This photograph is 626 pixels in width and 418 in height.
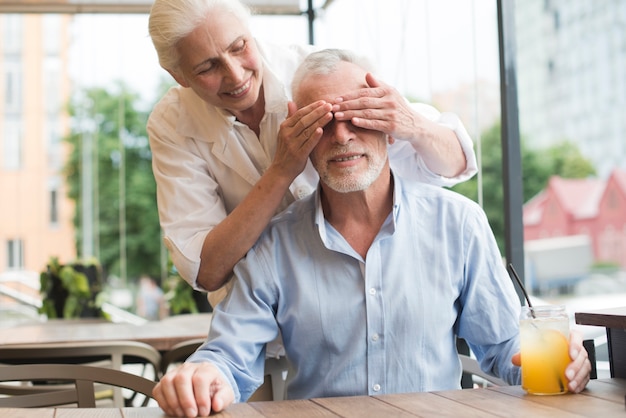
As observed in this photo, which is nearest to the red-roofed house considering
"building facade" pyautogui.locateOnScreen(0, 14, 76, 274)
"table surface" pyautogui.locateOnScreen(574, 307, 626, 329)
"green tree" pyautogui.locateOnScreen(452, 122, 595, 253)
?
"green tree" pyautogui.locateOnScreen(452, 122, 595, 253)

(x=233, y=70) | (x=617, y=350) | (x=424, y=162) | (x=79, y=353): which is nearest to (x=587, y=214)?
(x=79, y=353)

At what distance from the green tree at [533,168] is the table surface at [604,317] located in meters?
35.5

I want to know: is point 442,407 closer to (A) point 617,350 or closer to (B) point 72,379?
(A) point 617,350

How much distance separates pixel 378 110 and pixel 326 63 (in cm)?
20

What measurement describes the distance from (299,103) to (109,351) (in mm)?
1178

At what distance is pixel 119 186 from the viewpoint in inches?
656

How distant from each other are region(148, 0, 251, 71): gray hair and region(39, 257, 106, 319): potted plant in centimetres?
358

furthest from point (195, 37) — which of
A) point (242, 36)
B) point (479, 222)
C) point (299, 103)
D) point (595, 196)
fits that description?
point (595, 196)

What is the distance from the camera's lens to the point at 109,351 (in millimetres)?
2646

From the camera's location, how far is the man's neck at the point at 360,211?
1.84 metres

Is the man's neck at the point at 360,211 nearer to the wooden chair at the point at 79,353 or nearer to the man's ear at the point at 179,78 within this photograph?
the man's ear at the point at 179,78

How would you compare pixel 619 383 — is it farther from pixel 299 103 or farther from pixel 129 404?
pixel 129 404

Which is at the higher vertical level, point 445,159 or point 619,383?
point 445,159

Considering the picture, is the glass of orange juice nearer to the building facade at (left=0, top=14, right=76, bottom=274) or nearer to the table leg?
the table leg
